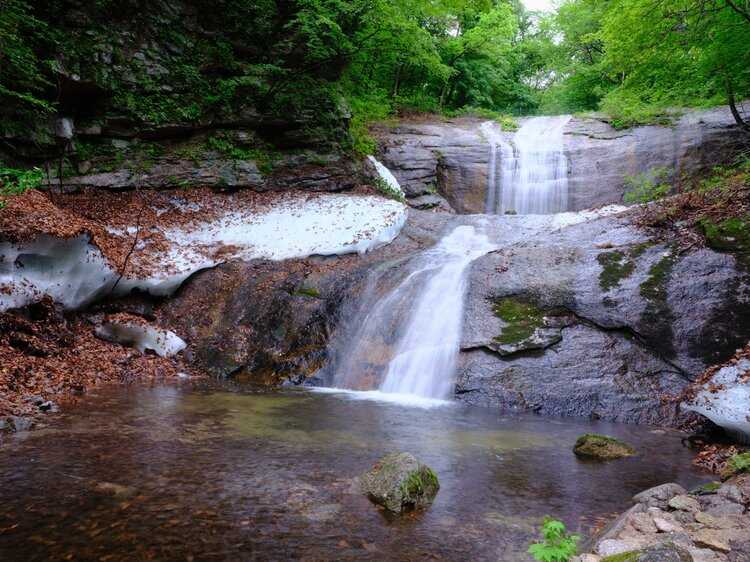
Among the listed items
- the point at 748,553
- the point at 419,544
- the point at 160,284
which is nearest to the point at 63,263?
the point at 160,284

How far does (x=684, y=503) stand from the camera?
3.62m

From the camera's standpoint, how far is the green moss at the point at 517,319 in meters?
8.23

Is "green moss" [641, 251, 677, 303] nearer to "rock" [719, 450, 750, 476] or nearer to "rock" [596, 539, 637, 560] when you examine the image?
"rock" [719, 450, 750, 476]

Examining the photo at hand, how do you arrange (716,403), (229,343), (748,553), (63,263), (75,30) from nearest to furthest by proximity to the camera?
(748,553) < (716,403) < (63,263) < (229,343) < (75,30)

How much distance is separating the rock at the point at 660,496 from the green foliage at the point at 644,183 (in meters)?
11.0

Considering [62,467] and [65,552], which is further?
[62,467]

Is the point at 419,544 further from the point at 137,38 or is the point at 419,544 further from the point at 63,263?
the point at 137,38

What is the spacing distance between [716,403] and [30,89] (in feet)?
43.2

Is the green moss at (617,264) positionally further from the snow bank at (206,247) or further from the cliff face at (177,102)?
the cliff face at (177,102)

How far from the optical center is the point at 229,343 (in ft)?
31.4

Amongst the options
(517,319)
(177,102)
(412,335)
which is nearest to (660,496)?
(517,319)

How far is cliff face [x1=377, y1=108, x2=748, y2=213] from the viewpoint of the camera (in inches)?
593

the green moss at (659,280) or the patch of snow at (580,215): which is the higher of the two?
the patch of snow at (580,215)

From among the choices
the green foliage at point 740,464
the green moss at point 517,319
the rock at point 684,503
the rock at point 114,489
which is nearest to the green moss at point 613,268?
the green moss at point 517,319
